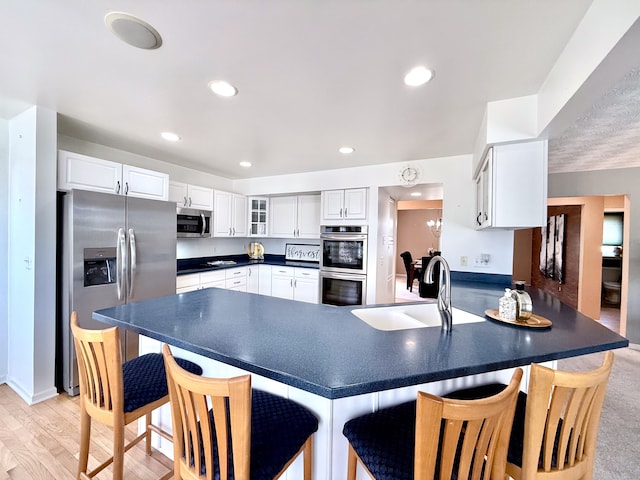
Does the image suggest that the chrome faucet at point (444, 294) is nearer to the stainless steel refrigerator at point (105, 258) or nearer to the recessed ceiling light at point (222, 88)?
the recessed ceiling light at point (222, 88)

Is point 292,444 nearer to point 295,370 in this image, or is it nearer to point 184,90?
point 295,370

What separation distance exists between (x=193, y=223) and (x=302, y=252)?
188 centimetres

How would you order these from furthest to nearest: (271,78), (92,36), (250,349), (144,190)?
(144,190) < (271,78) < (92,36) < (250,349)

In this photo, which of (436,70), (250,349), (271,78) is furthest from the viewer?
(271,78)

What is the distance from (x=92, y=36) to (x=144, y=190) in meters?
1.81

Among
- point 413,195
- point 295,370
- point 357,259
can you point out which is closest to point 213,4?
point 295,370

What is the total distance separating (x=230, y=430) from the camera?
3.13 feet

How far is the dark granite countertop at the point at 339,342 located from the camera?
93 centimetres

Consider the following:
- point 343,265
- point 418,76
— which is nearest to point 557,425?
point 418,76

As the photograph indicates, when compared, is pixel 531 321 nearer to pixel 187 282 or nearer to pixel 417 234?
pixel 187 282

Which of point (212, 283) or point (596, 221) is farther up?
point (596, 221)

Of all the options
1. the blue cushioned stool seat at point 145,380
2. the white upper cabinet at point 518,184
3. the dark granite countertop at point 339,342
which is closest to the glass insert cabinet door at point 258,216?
the dark granite countertop at point 339,342

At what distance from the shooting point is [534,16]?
1.20 meters

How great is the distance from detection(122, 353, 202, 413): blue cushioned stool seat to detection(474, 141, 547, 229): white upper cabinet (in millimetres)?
2219
